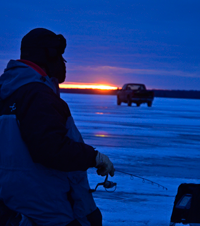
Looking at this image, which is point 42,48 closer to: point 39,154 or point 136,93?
point 39,154

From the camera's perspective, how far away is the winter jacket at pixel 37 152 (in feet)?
5.98

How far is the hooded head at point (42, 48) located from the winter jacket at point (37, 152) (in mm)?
126

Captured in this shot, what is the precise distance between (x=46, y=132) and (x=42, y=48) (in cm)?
52

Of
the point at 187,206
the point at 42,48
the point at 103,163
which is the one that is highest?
the point at 42,48

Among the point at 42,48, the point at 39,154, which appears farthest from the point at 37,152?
the point at 42,48

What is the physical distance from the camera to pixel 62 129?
1863 mm

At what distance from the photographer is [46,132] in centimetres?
180

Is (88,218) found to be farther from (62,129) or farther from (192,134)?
(192,134)

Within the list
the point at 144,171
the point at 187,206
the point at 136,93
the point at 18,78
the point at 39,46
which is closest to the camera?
the point at 18,78

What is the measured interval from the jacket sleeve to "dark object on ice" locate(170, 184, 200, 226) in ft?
3.22

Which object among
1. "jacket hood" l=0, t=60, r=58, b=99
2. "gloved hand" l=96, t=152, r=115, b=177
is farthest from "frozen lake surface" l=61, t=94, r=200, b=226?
"jacket hood" l=0, t=60, r=58, b=99

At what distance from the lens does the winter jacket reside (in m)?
1.82

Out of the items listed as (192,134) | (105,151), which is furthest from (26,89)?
(192,134)

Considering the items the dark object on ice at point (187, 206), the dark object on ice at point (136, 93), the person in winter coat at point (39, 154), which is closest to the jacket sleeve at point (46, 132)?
the person in winter coat at point (39, 154)
